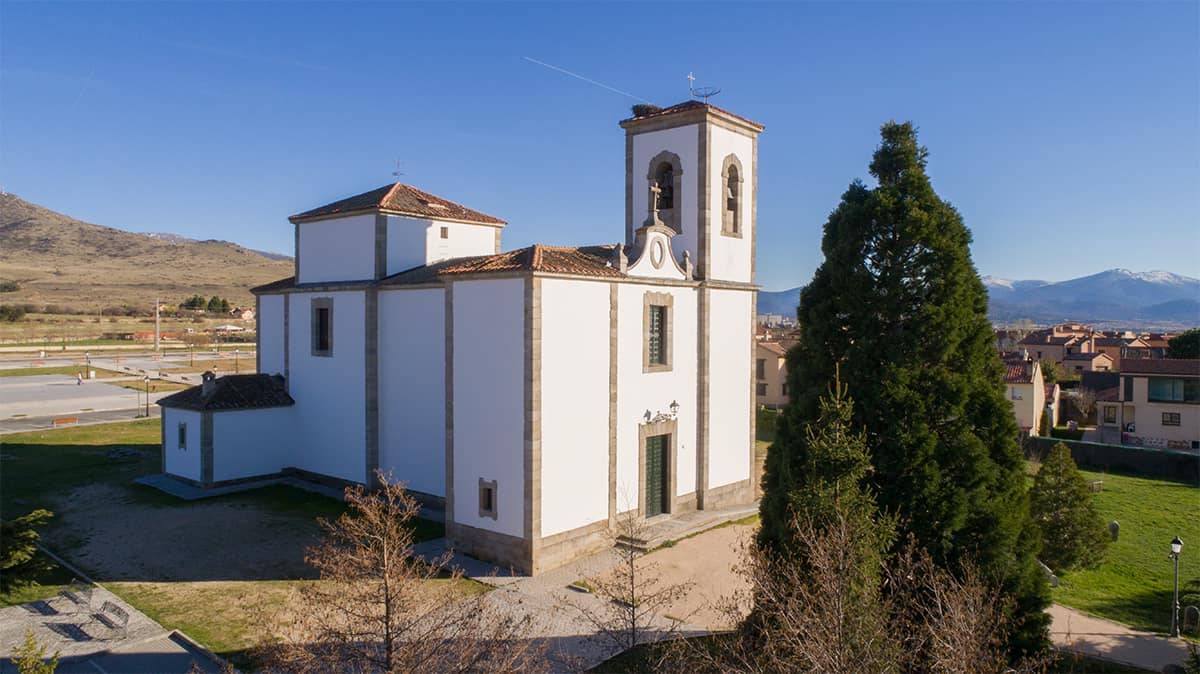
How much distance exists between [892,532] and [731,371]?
40.9 feet

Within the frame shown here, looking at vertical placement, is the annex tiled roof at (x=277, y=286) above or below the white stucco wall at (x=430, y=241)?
below

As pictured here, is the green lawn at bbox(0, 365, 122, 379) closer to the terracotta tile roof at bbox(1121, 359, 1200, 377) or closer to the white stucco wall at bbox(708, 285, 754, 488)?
the white stucco wall at bbox(708, 285, 754, 488)

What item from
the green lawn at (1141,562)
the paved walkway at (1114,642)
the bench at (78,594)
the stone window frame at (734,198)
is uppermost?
the stone window frame at (734,198)

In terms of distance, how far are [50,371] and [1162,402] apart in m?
77.8

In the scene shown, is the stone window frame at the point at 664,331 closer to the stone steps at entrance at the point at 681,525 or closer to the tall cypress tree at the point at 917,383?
the stone steps at entrance at the point at 681,525

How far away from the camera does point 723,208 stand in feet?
74.4

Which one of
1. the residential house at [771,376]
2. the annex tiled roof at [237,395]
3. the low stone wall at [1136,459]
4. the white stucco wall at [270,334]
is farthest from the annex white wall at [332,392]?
the residential house at [771,376]

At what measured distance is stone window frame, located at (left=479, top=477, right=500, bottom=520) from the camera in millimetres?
17781

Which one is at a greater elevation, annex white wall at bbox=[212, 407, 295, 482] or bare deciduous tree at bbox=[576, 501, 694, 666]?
annex white wall at bbox=[212, 407, 295, 482]

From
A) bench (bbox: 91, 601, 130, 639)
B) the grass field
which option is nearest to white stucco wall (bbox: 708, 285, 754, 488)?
the grass field

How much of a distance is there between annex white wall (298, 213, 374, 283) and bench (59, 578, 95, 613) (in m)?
10.6

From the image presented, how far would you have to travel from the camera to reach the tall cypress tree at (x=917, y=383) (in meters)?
12.3

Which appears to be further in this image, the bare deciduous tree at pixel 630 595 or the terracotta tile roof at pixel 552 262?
the terracotta tile roof at pixel 552 262

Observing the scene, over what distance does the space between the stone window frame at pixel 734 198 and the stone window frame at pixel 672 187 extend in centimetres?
129
